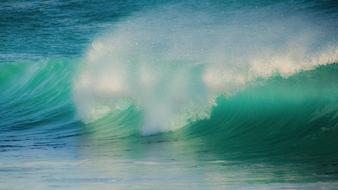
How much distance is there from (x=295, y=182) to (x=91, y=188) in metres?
2.18

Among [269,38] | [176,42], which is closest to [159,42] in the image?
[176,42]

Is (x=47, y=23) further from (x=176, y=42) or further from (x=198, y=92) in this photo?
(x=198, y=92)

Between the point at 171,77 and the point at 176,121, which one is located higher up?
the point at 171,77

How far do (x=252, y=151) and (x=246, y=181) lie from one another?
3.49m

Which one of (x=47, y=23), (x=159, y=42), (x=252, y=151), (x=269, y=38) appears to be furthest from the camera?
(x=47, y=23)

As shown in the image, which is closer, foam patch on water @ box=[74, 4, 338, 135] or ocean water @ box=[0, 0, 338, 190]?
ocean water @ box=[0, 0, 338, 190]

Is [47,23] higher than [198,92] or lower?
higher

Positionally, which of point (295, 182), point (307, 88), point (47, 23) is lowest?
point (295, 182)

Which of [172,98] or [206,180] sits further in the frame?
[172,98]

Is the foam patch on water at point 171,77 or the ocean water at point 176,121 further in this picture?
the foam patch on water at point 171,77

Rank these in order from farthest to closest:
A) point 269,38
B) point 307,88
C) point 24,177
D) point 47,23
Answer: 1. point 47,23
2. point 269,38
3. point 307,88
4. point 24,177

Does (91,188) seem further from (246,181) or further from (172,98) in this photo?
(172,98)

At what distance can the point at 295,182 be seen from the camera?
11.0 metres

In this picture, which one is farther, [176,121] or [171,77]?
[171,77]
